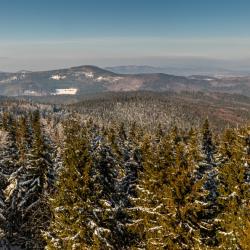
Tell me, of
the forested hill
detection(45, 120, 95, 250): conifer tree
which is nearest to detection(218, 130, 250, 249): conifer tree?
the forested hill

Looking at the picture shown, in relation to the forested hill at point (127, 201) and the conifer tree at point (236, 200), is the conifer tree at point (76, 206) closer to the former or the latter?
the forested hill at point (127, 201)

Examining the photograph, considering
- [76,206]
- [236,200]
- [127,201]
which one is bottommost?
[127,201]

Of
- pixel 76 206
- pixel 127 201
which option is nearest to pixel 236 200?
pixel 76 206

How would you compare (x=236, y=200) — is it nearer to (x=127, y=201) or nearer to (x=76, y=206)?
(x=76, y=206)

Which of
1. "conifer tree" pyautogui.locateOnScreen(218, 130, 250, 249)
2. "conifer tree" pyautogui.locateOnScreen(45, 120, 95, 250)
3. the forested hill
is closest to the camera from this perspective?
the forested hill

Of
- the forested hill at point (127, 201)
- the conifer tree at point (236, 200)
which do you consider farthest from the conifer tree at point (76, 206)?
the conifer tree at point (236, 200)

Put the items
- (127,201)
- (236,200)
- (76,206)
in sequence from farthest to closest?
(127,201), (236,200), (76,206)

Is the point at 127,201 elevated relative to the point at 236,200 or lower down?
lower down

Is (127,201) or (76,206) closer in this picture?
(76,206)

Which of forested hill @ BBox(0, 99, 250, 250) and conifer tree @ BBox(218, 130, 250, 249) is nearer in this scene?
forested hill @ BBox(0, 99, 250, 250)

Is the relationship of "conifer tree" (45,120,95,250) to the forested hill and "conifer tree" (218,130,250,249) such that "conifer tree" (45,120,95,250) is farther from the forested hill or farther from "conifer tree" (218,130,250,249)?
"conifer tree" (218,130,250,249)

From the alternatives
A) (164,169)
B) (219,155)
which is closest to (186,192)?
(164,169)
